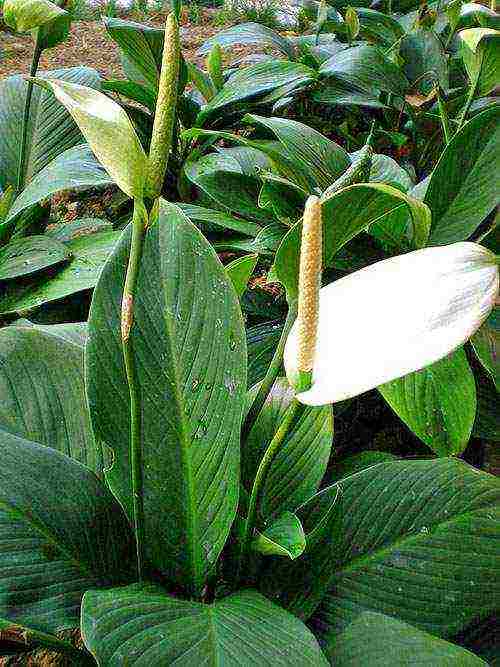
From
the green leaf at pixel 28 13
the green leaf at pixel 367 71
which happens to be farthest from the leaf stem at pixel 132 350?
the green leaf at pixel 367 71

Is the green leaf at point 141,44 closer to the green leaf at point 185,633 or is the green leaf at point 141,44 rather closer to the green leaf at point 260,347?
the green leaf at point 260,347

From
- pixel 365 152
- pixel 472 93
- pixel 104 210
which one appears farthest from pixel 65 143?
pixel 365 152

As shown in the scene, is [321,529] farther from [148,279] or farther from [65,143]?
[65,143]

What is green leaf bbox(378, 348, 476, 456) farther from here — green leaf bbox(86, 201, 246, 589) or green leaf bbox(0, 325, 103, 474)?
green leaf bbox(0, 325, 103, 474)

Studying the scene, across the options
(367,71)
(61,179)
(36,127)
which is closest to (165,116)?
(61,179)

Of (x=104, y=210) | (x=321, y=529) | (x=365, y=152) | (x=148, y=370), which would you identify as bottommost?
(x=104, y=210)

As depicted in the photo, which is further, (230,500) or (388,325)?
(230,500)
